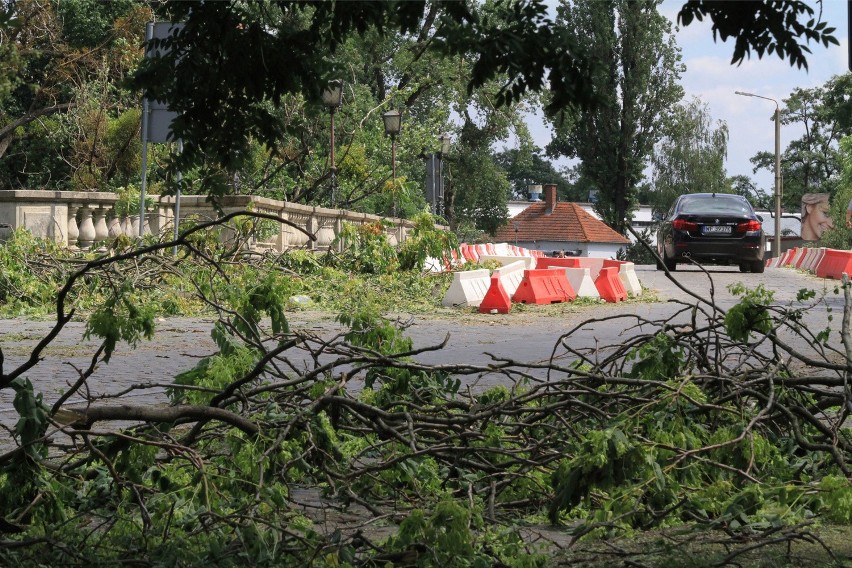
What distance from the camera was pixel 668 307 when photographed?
19.1 meters

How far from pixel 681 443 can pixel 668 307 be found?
14370 mm

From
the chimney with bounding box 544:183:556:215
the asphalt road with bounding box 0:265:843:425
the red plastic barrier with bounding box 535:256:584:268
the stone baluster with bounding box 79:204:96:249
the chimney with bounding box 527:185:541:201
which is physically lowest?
the asphalt road with bounding box 0:265:843:425

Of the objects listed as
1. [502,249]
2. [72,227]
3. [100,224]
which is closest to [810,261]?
[502,249]

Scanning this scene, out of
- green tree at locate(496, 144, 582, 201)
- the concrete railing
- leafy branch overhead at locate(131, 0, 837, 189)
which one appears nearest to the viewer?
leafy branch overhead at locate(131, 0, 837, 189)

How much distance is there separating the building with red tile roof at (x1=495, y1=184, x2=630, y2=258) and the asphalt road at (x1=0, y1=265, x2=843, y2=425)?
286ft

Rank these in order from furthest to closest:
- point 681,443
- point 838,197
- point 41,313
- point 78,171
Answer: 1. point 838,197
2. point 78,171
3. point 41,313
4. point 681,443

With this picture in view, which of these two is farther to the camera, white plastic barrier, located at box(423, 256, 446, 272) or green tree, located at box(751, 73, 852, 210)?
green tree, located at box(751, 73, 852, 210)

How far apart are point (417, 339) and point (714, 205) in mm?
17813

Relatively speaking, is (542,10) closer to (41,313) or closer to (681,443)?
(681,443)

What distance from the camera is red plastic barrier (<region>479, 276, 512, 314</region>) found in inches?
711

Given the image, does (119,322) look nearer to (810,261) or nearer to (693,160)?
(810,261)

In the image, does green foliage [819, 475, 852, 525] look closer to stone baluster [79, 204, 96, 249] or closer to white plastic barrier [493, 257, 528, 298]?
white plastic barrier [493, 257, 528, 298]

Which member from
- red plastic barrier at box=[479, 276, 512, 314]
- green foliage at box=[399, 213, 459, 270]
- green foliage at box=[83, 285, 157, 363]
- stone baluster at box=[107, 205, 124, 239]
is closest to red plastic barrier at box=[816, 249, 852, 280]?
green foliage at box=[399, 213, 459, 270]

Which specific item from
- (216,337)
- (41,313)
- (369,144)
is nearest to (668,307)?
(41,313)
